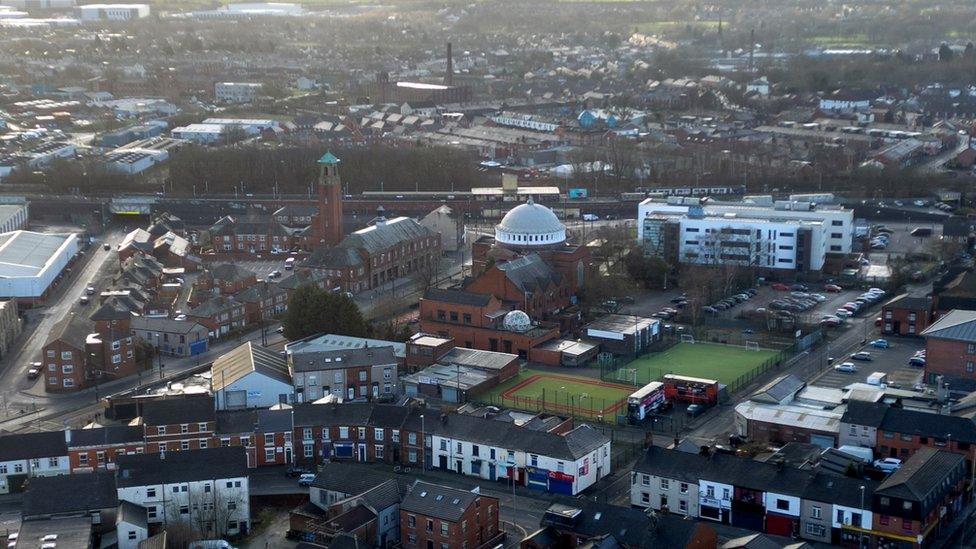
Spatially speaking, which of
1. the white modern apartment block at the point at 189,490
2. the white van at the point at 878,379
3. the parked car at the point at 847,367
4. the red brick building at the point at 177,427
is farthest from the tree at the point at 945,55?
the white modern apartment block at the point at 189,490

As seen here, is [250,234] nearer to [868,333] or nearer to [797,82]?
[868,333]

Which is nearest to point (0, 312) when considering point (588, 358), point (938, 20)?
point (588, 358)

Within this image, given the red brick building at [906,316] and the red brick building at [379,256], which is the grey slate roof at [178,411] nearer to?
the red brick building at [379,256]

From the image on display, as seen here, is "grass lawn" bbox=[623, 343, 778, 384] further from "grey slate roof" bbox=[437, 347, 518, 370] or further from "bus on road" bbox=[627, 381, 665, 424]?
"grey slate roof" bbox=[437, 347, 518, 370]

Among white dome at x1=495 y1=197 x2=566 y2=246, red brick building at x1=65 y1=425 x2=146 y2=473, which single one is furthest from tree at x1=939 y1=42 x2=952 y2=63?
red brick building at x1=65 y1=425 x2=146 y2=473

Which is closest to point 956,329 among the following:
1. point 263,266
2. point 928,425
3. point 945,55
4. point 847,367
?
point 847,367

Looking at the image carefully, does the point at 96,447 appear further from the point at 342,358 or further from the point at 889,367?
the point at 889,367
